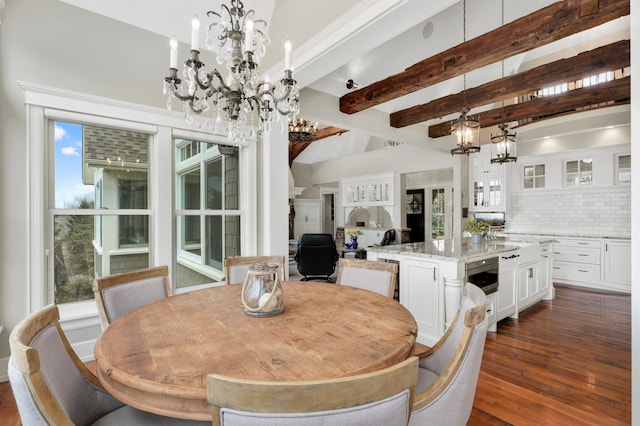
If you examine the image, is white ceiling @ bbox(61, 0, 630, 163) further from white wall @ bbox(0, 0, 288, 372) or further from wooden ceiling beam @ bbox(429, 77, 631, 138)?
wooden ceiling beam @ bbox(429, 77, 631, 138)

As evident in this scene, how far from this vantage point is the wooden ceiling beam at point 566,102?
13.0ft

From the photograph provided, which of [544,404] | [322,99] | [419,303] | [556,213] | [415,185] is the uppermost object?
[322,99]

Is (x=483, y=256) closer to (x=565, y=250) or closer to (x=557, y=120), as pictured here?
(x=565, y=250)

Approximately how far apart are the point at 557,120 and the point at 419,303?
5046 millimetres

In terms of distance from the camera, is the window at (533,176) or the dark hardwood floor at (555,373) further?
the window at (533,176)

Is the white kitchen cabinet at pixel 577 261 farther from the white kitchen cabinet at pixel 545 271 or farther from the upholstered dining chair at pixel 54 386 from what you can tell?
the upholstered dining chair at pixel 54 386

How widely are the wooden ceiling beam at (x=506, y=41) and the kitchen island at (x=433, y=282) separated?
6.40 ft

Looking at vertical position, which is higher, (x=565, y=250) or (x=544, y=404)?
(x=565, y=250)

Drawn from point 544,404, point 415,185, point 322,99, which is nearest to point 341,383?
point 544,404

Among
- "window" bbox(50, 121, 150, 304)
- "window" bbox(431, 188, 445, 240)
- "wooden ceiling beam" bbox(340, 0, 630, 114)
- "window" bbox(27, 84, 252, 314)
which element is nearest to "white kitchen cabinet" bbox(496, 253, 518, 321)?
"wooden ceiling beam" bbox(340, 0, 630, 114)

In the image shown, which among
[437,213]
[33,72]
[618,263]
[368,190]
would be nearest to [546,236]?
[618,263]

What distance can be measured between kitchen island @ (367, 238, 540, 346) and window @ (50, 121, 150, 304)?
2.50 m

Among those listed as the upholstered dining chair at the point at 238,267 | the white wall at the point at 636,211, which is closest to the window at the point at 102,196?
the upholstered dining chair at the point at 238,267

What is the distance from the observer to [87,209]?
8.61 feet
